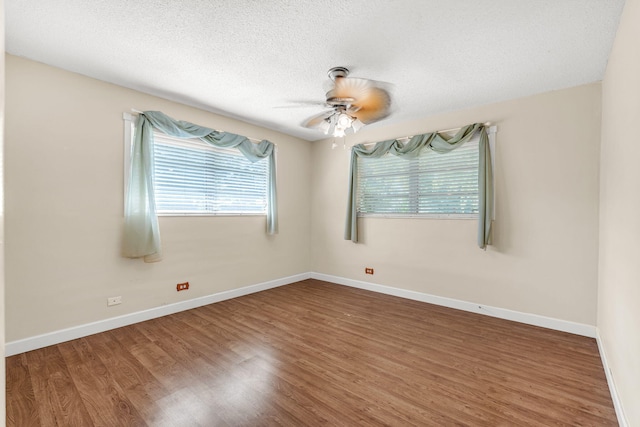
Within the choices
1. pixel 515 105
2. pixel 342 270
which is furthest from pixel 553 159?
pixel 342 270

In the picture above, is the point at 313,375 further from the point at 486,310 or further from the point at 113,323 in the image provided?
the point at 486,310

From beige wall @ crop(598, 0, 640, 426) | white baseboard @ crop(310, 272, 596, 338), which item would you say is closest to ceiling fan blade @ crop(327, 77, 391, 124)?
beige wall @ crop(598, 0, 640, 426)

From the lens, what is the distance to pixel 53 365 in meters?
2.26

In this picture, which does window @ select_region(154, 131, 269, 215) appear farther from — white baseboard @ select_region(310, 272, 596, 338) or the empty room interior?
white baseboard @ select_region(310, 272, 596, 338)

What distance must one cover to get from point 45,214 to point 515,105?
4881 mm

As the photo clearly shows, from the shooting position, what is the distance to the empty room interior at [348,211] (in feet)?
6.07

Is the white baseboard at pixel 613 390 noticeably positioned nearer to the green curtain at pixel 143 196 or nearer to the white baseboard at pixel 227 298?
the white baseboard at pixel 227 298

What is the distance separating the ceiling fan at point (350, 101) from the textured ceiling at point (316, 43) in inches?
8.7

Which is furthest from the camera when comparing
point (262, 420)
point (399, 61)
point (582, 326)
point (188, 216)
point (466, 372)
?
point (188, 216)

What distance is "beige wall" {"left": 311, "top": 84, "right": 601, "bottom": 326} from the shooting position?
2.86 m

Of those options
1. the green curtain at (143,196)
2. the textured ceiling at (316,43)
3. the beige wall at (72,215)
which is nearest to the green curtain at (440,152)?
the textured ceiling at (316,43)

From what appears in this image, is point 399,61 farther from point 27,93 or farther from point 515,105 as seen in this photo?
point 27,93

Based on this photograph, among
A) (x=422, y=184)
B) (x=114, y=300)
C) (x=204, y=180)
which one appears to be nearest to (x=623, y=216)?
(x=422, y=184)

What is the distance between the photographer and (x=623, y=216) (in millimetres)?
1797
